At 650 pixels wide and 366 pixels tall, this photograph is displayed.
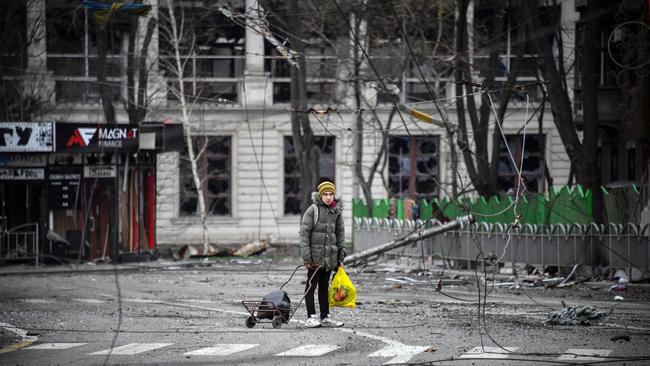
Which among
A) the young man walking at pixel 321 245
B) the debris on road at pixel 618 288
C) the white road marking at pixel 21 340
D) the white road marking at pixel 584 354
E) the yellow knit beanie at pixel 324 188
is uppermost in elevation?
the yellow knit beanie at pixel 324 188

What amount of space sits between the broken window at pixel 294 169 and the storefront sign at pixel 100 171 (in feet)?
60.9

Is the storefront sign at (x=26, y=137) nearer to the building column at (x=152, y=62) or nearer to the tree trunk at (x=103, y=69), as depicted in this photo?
the tree trunk at (x=103, y=69)

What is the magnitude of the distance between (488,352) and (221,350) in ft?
8.57

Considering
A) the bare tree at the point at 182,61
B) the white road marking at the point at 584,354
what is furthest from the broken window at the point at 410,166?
the white road marking at the point at 584,354

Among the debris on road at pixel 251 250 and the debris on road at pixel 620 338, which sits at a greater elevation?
the debris on road at pixel 620 338

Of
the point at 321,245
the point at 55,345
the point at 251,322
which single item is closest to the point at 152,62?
the point at 321,245

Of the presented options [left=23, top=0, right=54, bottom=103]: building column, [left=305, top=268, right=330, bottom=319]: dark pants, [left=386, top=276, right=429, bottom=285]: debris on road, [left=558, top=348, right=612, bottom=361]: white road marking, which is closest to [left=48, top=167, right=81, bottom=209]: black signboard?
[left=23, top=0, right=54, bottom=103]: building column

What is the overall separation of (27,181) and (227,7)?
10.4 m

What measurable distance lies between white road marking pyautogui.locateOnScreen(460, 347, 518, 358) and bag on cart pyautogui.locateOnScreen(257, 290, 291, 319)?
120 inches

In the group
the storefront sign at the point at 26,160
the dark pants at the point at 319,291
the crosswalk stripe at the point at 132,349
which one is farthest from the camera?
the storefront sign at the point at 26,160

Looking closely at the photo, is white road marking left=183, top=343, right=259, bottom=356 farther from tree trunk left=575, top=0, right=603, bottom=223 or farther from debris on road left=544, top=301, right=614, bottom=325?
tree trunk left=575, top=0, right=603, bottom=223

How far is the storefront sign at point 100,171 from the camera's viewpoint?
1268 inches

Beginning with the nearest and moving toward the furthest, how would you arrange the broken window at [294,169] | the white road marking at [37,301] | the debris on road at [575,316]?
the debris on road at [575,316] → the white road marking at [37,301] → the broken window at [294,169]

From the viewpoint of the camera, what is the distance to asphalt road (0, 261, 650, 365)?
11.6 metres
